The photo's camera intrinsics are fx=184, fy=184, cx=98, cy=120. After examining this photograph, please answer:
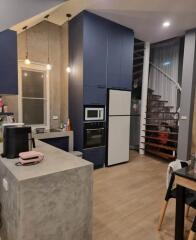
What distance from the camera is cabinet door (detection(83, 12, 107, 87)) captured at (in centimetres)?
365

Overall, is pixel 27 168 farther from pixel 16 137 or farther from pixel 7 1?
pixel 7 1

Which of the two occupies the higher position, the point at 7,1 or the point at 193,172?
the point at 7,1

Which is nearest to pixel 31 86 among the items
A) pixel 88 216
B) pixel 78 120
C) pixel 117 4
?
pixel 78 120

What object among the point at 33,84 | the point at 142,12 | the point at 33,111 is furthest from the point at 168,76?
the point at 33,111

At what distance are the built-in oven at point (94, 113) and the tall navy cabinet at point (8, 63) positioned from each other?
1402 millimetres

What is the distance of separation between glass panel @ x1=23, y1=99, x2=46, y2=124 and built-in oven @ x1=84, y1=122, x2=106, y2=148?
4.06 ft

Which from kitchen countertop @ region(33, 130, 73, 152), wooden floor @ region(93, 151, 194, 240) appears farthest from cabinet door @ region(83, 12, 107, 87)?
wooden floor @ region(93, 151, 194, 240)

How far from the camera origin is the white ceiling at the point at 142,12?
3.22m

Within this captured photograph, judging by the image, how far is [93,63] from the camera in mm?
3785

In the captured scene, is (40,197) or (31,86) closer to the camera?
(40,197)

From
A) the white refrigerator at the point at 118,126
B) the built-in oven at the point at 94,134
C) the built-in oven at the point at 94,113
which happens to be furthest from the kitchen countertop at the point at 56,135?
the white refrigerator at the point at 118,126

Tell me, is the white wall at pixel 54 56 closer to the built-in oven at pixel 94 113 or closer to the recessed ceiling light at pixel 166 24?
the built-in oven at pixel 94 113

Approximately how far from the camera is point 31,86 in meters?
4.18

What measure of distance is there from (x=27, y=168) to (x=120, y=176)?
2558mm
